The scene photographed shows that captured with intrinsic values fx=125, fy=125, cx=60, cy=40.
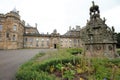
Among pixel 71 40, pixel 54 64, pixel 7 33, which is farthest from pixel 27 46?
pixel 54 64

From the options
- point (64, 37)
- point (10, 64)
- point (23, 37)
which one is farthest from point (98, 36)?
point (64, 37)

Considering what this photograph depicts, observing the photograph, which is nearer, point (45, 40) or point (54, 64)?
point (54, 64)

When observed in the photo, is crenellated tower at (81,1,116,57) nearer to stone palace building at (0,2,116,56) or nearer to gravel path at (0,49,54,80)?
stone palace building at (0,2,116,56)

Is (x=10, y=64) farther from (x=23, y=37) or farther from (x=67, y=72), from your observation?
(x=23, y=37)

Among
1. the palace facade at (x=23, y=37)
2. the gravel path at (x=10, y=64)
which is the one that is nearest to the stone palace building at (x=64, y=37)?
the palace facade at (x=23, y=37)

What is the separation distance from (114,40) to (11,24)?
33.9m

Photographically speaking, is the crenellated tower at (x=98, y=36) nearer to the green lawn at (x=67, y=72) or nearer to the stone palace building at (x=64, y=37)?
the stone palace building at (x=64, y=37)

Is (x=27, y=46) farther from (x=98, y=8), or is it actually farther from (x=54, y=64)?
(x=54, y=64)

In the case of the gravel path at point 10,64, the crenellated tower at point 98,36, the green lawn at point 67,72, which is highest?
the crenellated tower at point 98,36

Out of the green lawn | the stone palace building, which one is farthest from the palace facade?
the green lawn

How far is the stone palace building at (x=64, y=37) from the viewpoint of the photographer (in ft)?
50.7

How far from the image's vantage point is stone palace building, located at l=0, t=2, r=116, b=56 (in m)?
15.5

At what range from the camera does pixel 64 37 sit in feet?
189

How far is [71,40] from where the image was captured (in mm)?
58656
